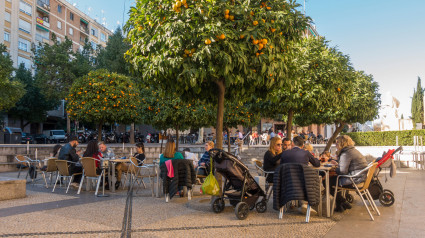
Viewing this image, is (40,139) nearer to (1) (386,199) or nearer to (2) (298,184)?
(1) (386,199)

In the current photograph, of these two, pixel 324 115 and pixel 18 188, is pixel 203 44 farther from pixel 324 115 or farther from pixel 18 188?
pixel 324 115

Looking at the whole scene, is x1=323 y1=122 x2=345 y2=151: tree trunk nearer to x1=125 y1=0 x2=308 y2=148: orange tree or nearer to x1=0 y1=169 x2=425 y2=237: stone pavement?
x1=0 y1=169 x2=425 y2=237: stone pavement

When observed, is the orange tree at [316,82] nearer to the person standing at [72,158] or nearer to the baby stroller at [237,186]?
the baby stroller at [237,186]

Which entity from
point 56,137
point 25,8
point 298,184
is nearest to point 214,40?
point 298,184

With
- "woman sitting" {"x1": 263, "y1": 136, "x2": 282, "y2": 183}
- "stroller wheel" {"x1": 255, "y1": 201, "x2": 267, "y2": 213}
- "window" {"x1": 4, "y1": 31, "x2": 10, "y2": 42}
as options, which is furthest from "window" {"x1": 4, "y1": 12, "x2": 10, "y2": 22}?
"stroller wheel" {"x1": 255, "y1": 201, "x2": 267, "y2": 213}

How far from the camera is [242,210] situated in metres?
5.61

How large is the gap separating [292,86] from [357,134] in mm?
21933

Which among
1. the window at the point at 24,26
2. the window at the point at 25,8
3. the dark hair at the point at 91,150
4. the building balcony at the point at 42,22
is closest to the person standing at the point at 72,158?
the dark hair at the point at 91,150

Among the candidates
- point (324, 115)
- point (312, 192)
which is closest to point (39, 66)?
point (324, 115)

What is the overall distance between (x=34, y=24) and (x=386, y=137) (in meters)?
40.0

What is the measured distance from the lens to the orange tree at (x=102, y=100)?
17.8 metres

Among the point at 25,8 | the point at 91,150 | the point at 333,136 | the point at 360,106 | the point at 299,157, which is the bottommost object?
the point at 91,150

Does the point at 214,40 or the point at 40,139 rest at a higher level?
the point at 214,40

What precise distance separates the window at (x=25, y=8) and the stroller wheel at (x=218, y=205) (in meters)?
42.9
